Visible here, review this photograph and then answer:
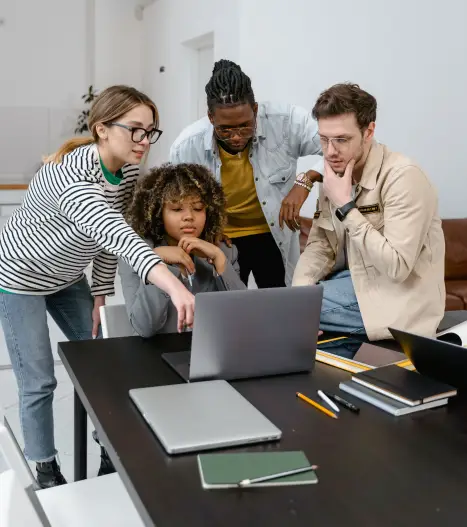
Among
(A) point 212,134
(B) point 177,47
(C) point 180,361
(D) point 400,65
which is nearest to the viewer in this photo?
(C) point 180,361

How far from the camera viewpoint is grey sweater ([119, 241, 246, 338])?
159cm

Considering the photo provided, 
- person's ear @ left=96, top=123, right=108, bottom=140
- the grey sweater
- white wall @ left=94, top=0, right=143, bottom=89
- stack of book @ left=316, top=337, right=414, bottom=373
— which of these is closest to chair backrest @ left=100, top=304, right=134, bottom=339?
the grey sweater

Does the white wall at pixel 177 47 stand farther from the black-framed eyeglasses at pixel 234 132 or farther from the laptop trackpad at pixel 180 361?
the laptop trackpad at pixel 180 361

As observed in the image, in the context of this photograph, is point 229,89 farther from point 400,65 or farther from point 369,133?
point 400,65

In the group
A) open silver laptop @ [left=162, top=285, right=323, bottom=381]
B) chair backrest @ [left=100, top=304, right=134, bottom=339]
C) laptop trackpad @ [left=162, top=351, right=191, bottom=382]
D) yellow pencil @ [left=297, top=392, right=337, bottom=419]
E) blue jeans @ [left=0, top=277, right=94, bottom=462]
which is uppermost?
open silver laptop @ [left=162, top=285, right=323, bottom=381]

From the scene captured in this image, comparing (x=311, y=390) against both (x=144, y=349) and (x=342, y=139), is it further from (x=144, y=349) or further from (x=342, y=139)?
(x=342, y=139)

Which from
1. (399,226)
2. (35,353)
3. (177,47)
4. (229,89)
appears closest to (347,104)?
(399,226)

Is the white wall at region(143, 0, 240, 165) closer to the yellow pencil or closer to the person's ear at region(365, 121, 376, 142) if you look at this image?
the person's ear at region(365, 121, 376, 142)

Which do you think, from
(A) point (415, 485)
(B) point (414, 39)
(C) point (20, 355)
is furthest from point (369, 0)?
(A) point (415, 485)

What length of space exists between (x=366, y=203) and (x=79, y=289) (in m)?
0.92

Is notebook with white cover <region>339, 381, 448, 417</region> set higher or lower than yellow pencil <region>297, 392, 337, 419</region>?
higher

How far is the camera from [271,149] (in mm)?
2230

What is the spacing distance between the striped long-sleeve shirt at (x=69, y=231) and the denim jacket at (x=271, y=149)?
390 mm

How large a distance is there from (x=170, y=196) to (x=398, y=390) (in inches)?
34.6
